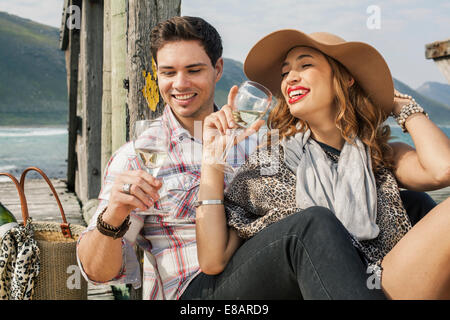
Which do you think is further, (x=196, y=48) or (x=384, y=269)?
(x=196, y=48)

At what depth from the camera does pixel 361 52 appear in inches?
91.5

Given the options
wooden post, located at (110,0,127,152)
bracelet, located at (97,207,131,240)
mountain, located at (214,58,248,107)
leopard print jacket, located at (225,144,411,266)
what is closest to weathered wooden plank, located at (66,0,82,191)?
wooden post, located at (110,0,127,152)

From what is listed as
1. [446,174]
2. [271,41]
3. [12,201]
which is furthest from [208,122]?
[12,201]

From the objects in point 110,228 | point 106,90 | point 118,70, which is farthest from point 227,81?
point 110,228

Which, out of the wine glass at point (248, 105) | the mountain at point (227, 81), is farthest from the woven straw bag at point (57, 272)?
the mountain at point (227, 81)

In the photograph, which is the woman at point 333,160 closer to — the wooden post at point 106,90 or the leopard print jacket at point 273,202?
the leopard print jacket at point 273,202

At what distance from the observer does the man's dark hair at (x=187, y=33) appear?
91.3 inches

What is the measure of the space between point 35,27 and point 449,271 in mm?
102114

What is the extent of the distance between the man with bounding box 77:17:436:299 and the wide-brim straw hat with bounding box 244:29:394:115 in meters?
0.25

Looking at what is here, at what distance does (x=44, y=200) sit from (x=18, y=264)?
16.0ft

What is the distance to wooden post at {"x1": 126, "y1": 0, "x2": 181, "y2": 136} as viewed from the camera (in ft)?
8.71

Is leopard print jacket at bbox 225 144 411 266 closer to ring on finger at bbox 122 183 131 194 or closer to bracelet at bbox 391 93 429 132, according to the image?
bracelet at bbox 391 93 429 132

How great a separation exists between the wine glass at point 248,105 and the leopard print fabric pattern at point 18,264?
1.09 metres
